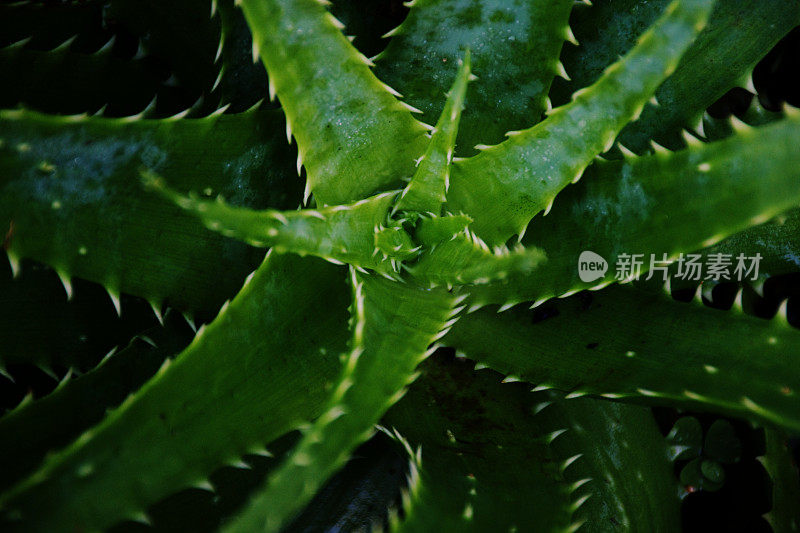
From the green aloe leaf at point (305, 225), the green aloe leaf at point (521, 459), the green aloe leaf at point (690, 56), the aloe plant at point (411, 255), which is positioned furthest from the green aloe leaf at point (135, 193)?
the green aloe leaf at point (690, 56)

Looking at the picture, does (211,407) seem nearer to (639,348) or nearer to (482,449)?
(482,449)

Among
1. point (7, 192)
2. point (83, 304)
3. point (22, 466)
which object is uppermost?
point (7, 192)

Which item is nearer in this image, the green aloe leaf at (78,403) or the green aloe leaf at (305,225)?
the green aloe leaf at (305,225)

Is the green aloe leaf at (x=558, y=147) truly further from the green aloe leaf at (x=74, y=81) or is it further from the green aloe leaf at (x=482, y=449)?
the green aloe leaf at (x=74, y=81)

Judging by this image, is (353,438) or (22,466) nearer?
(353,438)

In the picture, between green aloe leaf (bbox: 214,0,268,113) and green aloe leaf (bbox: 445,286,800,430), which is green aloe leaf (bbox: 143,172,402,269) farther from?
green aloe leaf (bbox: 214,0,268,113)

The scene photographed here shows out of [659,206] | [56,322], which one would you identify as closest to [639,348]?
[659,206]

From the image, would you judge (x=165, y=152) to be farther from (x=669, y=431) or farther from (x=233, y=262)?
(x=669, y=431)

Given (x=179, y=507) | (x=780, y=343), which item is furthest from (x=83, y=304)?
(x=780, y=343)
